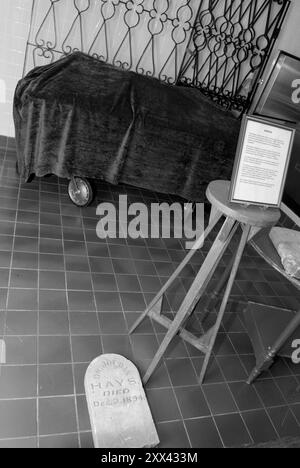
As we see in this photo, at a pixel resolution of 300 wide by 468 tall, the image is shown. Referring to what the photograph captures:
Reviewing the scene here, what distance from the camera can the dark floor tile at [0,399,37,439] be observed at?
154cm

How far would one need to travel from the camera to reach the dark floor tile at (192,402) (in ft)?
6.06

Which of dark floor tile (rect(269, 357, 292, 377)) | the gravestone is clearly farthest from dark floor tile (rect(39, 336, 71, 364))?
dark floor tile (rect(269, 357, 292, 377))

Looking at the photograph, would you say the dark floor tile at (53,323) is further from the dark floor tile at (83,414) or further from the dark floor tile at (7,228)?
the dark floor tile at (7,228)

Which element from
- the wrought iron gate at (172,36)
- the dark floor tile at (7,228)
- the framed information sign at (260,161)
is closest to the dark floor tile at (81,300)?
the dark floor tile at (7,228)

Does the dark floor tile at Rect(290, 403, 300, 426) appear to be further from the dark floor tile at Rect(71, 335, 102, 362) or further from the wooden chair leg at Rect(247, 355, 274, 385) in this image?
the dark floor tile at Rect(71, 335, 102, 362)

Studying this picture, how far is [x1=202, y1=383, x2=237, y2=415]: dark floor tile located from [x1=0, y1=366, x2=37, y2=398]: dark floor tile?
967mm

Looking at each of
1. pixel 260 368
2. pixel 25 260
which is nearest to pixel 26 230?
pixel 25 260

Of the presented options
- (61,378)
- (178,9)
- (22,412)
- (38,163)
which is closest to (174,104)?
(178,9)

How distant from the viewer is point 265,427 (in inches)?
74.5

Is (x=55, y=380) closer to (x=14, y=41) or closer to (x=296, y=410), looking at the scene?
(x=296, y=410)

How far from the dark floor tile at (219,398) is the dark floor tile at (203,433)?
87mm

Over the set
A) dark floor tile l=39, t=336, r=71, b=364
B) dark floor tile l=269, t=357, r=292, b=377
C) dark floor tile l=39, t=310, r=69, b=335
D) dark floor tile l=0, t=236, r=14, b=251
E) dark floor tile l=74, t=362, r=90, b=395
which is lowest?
dark floor tile l=269, t=357, r=292, b=377
